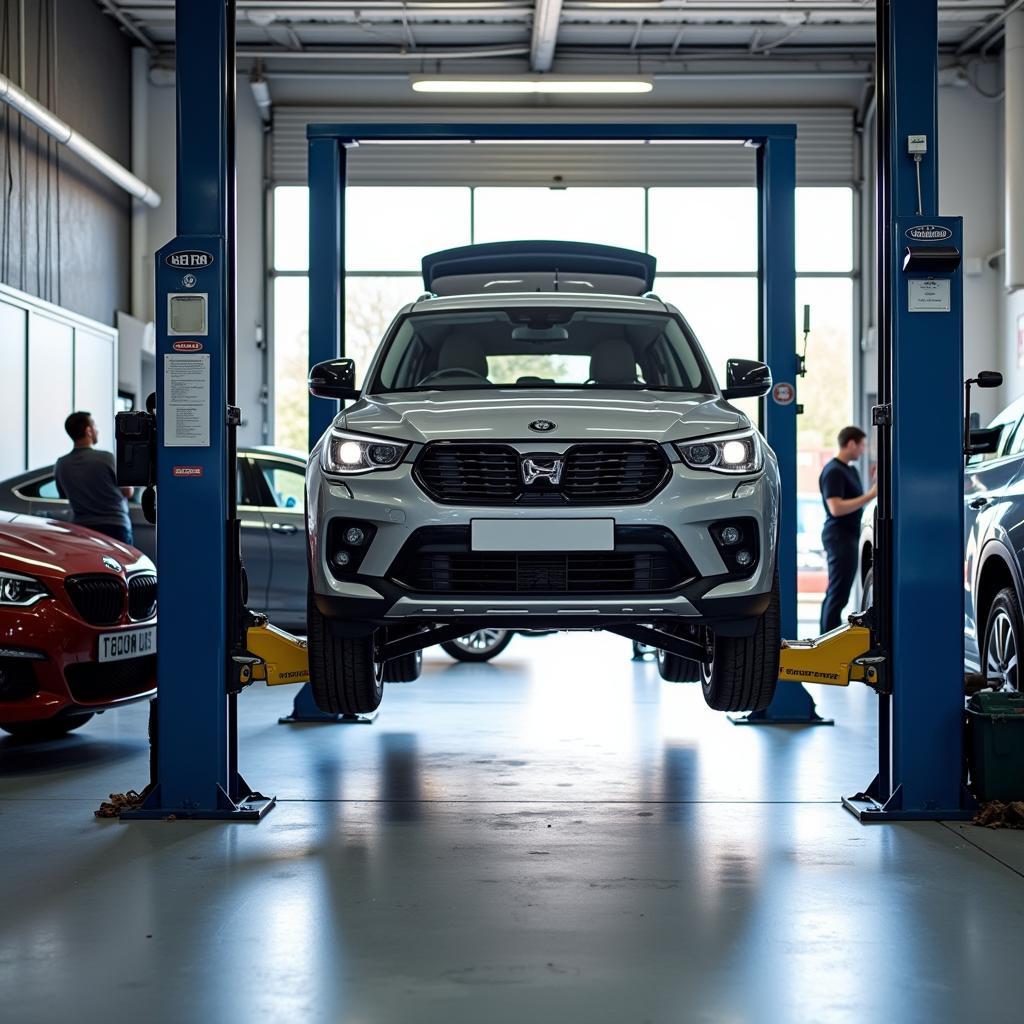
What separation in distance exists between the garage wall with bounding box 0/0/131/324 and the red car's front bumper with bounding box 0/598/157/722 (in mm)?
7178

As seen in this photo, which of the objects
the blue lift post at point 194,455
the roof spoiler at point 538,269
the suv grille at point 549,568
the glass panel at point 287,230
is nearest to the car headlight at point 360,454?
the suv grille at point 549,568

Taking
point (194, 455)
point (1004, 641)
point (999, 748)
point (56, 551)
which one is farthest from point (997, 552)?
point (56, 551)

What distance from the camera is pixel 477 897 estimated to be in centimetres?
362

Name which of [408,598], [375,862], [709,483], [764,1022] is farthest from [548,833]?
[764,1022]

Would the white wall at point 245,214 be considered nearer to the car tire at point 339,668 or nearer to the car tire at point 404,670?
the car tire at point 404,670

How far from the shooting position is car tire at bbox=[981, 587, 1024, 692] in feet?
17.9

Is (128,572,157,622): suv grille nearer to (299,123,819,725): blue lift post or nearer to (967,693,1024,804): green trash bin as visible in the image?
(299,123,819,725): blue lift post

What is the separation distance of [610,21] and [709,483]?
12.1 m

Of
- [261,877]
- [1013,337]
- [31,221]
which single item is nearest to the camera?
[261,877]

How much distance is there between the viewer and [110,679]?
5586mm

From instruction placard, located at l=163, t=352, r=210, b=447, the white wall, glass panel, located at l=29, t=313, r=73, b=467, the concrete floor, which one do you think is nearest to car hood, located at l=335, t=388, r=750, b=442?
instruction placard, located at l=163, t=352, r=210, b=447

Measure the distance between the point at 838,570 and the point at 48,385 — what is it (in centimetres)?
718

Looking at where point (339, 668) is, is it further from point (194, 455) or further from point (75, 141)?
point (75, 141)

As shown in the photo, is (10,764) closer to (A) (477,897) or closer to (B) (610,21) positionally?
(A) (477,897)
